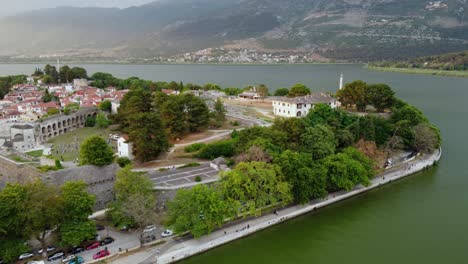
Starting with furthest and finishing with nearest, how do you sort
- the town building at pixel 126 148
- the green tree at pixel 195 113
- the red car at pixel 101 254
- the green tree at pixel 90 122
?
the green tree at pixel 90 122 < the green tree at pixel 195 113 < the town building at pixel 126 148 < the red car at pixel 101 254

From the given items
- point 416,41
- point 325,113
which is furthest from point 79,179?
point 416,41

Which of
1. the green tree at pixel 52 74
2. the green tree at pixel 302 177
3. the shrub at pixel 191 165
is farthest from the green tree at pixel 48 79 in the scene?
the green tree at pixel 302 177

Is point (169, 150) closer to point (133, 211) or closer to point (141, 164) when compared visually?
point (141, 164)

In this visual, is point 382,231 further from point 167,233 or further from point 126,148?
point 126,148

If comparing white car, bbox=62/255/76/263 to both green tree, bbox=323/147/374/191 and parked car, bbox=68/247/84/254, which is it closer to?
parked car, bbox=68/247/84/254

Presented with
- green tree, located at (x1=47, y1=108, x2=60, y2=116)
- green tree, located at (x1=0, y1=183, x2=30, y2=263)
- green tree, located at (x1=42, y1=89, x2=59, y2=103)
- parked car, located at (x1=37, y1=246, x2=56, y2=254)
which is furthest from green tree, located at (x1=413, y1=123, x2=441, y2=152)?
green tree, located at (x1=42, y1=89, x2=59, y2=103)

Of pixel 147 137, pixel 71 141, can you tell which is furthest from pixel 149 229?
pixel 71 141

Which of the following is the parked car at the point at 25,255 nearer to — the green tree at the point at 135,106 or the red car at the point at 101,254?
the red car at the point at 101,254
